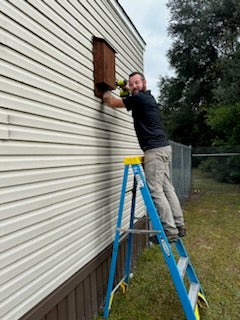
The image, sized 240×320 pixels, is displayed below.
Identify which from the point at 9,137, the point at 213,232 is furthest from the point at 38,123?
the point at 213,232

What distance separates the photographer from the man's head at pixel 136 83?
3.70 meters

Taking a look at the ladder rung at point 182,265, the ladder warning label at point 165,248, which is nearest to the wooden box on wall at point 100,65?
the ladder warning label at point 165,248

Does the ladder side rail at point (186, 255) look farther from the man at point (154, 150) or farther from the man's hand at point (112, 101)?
the man's hand at point (112, 101)

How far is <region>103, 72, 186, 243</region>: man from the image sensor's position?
341 cm

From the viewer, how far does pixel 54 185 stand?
105 inches

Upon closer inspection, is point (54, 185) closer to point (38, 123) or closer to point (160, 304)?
point (38, 123)

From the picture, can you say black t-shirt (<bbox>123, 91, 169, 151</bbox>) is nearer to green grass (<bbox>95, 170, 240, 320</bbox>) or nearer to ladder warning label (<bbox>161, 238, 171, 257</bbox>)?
ladder warning label (<bbox>161, 238, 171, 257</bbox>)

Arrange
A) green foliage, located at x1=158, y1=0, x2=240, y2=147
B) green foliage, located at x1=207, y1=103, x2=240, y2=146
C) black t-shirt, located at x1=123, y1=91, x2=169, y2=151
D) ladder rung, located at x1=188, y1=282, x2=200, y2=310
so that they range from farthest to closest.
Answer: green foliage, located at x1=158, y1=0, x2=240, y2=147, green foliage, located at x1=207, y1=103, x2=240, y2=146, black t-shirt, located at x1=123, y1=91, x2=169, y2=151, ladder rung, located at x1=188, y1=282, x2=200, y2=310

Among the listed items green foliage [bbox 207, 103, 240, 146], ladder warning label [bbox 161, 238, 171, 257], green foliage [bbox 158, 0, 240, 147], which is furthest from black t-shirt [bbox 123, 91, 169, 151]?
green foliage [bbox 158, 0, 240, 147]

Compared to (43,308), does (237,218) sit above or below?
below

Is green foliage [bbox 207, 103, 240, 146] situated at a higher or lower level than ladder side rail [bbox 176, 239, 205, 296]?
higher

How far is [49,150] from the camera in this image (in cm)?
260

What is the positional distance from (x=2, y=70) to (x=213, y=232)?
18.8ft

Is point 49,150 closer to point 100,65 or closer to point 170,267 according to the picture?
point 100,65
